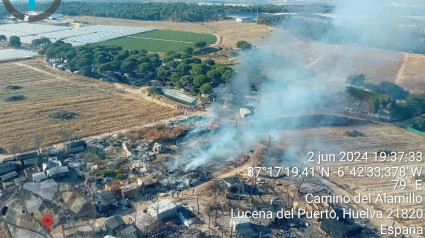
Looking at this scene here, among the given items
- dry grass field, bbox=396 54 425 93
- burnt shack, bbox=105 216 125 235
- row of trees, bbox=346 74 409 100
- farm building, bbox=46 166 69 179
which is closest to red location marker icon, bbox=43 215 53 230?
burnt shack, bbox=105 216 125 235

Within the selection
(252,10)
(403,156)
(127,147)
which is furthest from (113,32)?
(403,156)

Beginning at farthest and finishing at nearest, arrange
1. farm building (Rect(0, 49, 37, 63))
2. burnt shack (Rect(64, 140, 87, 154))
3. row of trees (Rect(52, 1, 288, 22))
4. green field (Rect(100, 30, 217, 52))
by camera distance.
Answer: row of trees (Rect(52, 1, 288, 22)) < green field (Rect(100, 30, 217, 52)) < farm building (Rect(0, 49, 37, 63)) < burnt shack (Rect(64, 140, 87, 154))

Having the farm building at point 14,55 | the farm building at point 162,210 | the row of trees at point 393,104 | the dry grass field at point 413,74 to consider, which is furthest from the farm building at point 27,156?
the dry grass field at point 413,74

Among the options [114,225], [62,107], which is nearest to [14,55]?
[62,107]

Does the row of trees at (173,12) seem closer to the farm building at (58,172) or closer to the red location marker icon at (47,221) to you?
the farm building at (58,172)

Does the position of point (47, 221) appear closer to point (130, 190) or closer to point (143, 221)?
point (143, 221)

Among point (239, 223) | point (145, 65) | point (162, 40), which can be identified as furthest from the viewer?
point (162, 40)

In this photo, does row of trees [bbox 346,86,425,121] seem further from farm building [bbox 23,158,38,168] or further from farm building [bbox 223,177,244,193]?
farm building [bbox 23,158,38,168]
